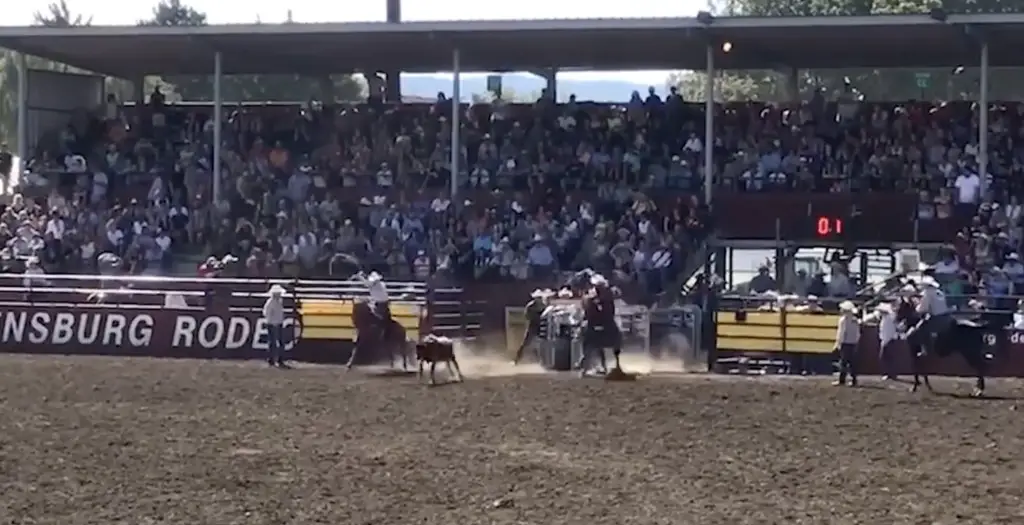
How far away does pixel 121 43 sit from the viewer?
3509cm

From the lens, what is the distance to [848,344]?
22.7 m

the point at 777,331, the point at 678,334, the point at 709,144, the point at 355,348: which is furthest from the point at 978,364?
the point at 709,144

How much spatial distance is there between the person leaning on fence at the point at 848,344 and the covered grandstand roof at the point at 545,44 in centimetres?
847

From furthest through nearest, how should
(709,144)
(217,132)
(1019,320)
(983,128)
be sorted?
(217,132), (709,144), (983,128), (1019,320)

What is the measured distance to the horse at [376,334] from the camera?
24438 millimetres

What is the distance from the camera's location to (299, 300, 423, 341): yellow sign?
26938mm

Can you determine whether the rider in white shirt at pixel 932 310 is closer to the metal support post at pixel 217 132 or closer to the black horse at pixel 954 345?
the black horse at pixel 954 345

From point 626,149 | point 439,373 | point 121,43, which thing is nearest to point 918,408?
point 439,373

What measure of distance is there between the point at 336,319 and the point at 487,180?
7.46 meters

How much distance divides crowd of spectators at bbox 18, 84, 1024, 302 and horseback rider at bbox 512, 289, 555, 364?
3.38 meters

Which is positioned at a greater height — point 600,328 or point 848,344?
point 600,328

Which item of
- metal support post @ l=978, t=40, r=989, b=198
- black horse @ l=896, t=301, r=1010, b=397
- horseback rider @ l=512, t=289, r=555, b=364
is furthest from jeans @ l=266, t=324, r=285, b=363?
metal support post @ l=978, t=40, r=989, b=198

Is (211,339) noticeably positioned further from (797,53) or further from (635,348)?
(797,53)

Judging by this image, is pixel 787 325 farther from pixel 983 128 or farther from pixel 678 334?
pixel 983 128
